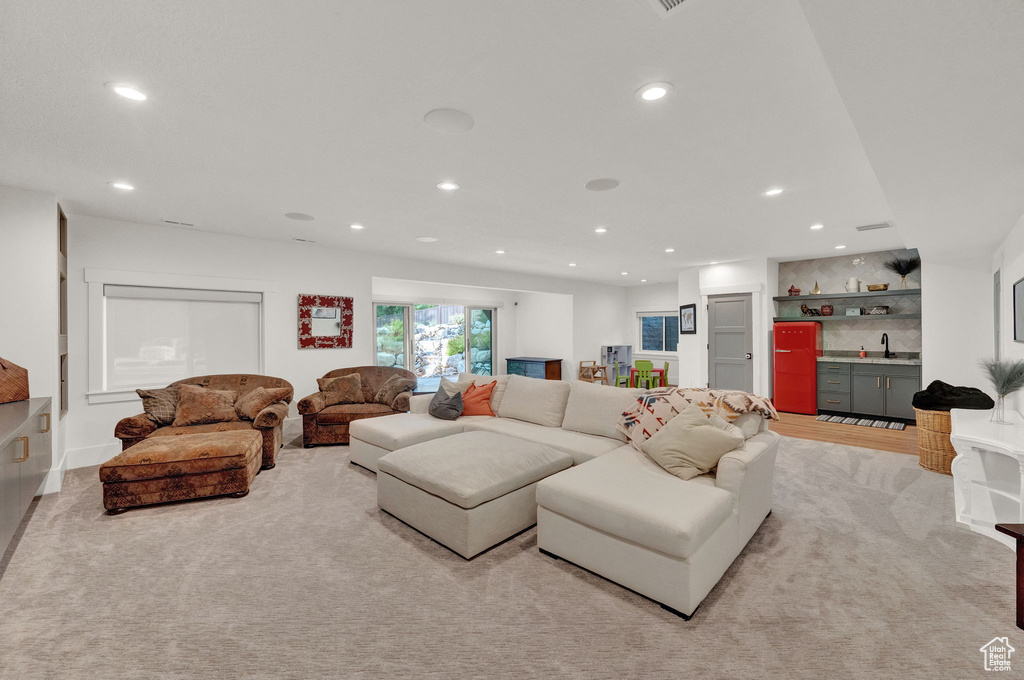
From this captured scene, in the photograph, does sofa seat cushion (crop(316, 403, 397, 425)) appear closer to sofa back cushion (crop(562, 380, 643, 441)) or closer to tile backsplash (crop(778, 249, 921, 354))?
sofa back cushion (crop(562, 380, 643, 441))

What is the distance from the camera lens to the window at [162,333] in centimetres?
426

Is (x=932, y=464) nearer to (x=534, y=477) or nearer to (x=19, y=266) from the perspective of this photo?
(x=534, y=477)

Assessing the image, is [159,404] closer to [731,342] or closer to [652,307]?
[731,342]

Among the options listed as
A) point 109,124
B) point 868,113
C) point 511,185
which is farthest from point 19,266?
point 868,113

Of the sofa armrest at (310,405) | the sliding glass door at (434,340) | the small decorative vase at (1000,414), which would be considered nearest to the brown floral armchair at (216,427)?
the sofa armrest at (310,405)

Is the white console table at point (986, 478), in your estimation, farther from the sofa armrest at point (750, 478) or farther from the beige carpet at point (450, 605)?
the sofa armrest at point (750, 478)

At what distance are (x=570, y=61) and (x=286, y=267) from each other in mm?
4692

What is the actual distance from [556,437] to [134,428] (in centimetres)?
366

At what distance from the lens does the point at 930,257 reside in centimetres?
498

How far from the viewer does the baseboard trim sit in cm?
405

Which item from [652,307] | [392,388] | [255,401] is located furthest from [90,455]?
[652,307]

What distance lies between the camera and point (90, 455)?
4.15 meters

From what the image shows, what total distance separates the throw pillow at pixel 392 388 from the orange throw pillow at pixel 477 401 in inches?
39.5

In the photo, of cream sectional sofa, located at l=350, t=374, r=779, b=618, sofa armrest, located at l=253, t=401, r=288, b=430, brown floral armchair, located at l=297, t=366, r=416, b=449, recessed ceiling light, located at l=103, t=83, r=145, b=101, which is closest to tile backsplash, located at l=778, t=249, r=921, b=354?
cream sectional sofa, located at l=350, t=374, r=779, b=618
